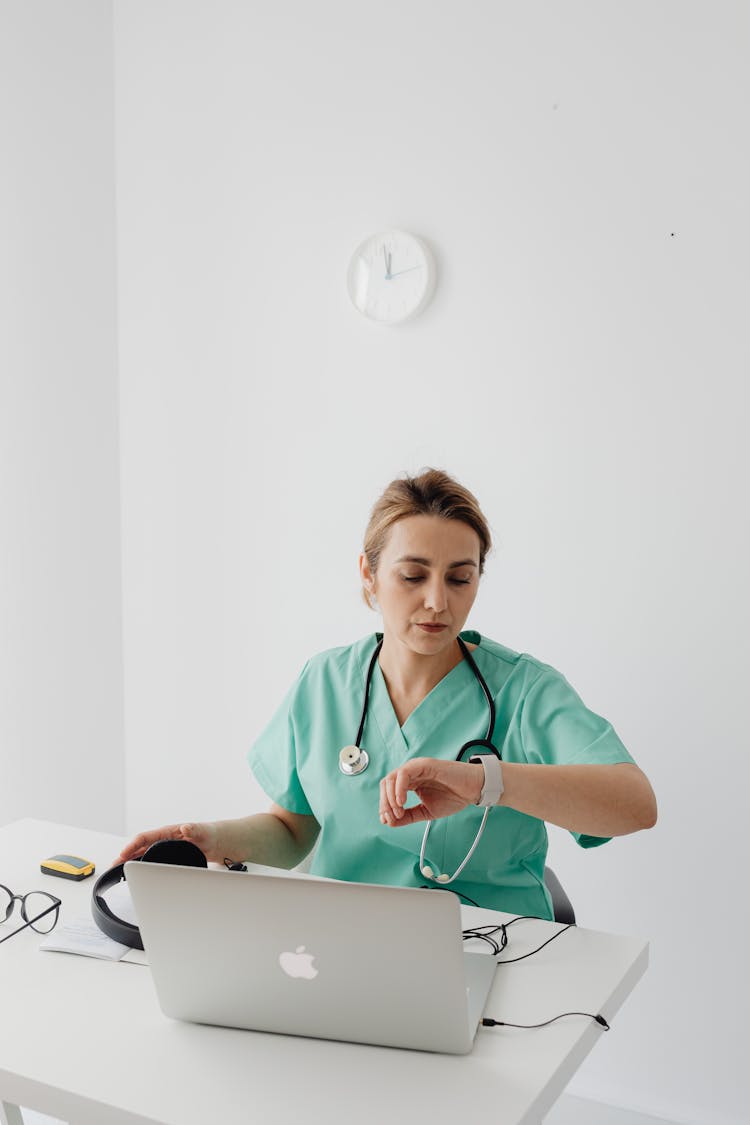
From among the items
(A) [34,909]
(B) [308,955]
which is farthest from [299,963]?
(A) [34,909]

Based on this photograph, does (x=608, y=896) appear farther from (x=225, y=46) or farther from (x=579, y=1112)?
(x=225, y=46)

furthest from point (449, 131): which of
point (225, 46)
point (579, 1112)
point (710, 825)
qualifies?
point (579, 1112)

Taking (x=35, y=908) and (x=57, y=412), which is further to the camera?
(x=57, y=412)

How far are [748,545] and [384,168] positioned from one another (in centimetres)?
113

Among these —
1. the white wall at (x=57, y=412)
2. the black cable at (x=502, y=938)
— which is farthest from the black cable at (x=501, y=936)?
the white wall at (x=57, y=412)

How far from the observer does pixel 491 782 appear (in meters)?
1.27

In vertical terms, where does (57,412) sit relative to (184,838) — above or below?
above

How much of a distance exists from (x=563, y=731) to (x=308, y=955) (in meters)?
0.59

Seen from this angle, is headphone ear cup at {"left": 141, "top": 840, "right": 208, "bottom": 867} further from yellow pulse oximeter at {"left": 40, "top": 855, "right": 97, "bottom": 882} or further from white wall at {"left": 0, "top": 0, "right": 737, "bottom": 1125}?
white wall at {"left": 0, "top": 0, "right": 737, "bottom": 1125}

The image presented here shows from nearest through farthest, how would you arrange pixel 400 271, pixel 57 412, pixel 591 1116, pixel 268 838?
pixel 268 838 < pixel 591 1116 < pixel 400 271 < pixel 57 412

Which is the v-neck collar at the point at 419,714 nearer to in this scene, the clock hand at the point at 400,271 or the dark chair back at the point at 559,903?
the dark chair back at the point at 559,903

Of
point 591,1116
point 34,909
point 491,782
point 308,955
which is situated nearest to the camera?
point 308,955

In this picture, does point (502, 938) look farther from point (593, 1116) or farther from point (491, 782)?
point (593, 1116)

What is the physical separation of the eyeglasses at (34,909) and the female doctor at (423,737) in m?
0.13
